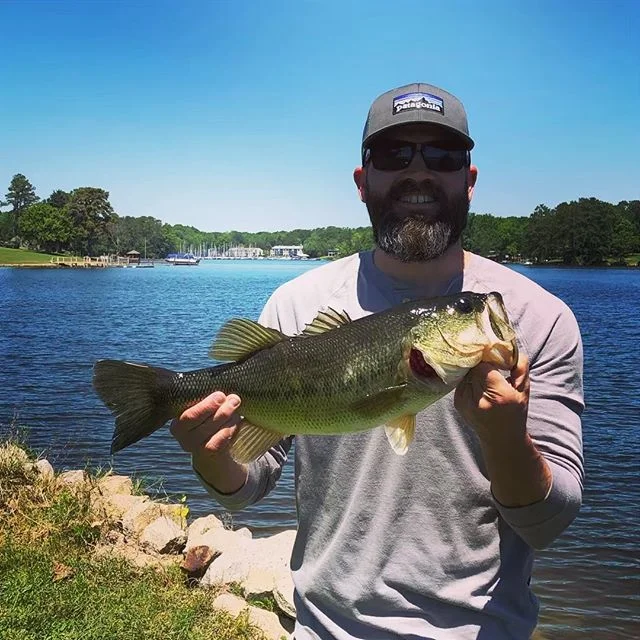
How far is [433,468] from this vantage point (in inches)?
113

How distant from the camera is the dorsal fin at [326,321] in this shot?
2965 millimetres

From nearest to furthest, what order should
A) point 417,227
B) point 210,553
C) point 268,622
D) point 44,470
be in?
point 417,227 < point 268,622 < point 210,553 < point 44,470

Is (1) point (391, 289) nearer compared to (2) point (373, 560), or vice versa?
(2) point (373, 560)

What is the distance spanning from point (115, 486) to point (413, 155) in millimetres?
8676

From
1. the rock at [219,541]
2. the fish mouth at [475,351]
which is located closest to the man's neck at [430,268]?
the fish mouth at [475,351]

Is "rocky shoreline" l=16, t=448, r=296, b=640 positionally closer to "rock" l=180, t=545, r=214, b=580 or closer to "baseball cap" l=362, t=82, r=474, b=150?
"rock" l=180, t=545, r=214, b=580

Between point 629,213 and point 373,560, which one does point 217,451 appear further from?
point 629,213

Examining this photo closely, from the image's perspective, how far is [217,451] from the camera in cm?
298

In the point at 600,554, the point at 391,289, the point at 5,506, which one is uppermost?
the point at 391,289

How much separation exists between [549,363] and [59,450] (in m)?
13.8

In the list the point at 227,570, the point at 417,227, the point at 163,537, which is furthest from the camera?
the point at 163,537

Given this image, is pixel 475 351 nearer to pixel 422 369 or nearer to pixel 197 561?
pixel 422 369

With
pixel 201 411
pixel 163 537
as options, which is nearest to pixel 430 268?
pixel 201 411

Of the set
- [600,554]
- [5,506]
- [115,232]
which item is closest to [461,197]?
[5,506]
